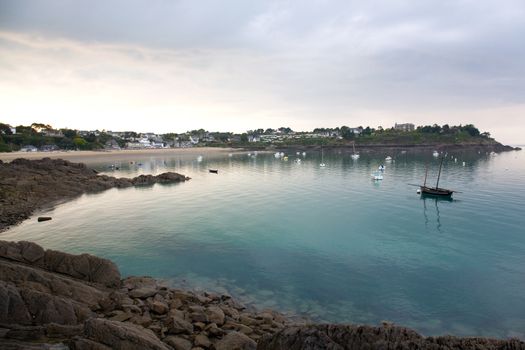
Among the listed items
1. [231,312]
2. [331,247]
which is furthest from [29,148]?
Result: [231,312]

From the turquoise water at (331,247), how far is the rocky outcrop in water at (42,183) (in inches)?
165

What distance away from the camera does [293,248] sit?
33094mm

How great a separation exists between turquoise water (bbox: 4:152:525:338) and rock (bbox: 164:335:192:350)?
8394mm

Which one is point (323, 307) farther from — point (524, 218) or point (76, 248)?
point (524, 218)

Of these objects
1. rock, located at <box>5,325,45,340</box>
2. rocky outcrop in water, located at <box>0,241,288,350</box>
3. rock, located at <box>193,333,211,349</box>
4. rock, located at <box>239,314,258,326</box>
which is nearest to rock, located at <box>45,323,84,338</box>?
rocky outcrop in water, located at <box>0,241,288,350</box>

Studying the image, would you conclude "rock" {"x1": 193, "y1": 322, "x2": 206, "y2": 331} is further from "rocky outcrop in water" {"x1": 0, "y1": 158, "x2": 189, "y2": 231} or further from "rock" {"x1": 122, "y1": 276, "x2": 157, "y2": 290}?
"rocky outcrop in water" {"x1": 0, "y1": 158, "x2": 189, "y2": 231}

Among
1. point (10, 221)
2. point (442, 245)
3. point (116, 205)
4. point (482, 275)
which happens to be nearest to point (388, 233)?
point (442, 245)

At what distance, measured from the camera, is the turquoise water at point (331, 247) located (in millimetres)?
22156

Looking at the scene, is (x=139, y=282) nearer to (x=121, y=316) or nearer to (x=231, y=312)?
(x=121, y=316)

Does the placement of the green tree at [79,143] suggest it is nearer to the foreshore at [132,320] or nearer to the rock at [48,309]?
the foreshore at [132,320]

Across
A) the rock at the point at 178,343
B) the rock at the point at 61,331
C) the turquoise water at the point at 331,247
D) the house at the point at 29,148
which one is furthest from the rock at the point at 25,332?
the house at the point at 29,148

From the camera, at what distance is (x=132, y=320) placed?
15852mm

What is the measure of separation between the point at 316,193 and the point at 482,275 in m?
39.6

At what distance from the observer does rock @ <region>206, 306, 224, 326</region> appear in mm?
17000
